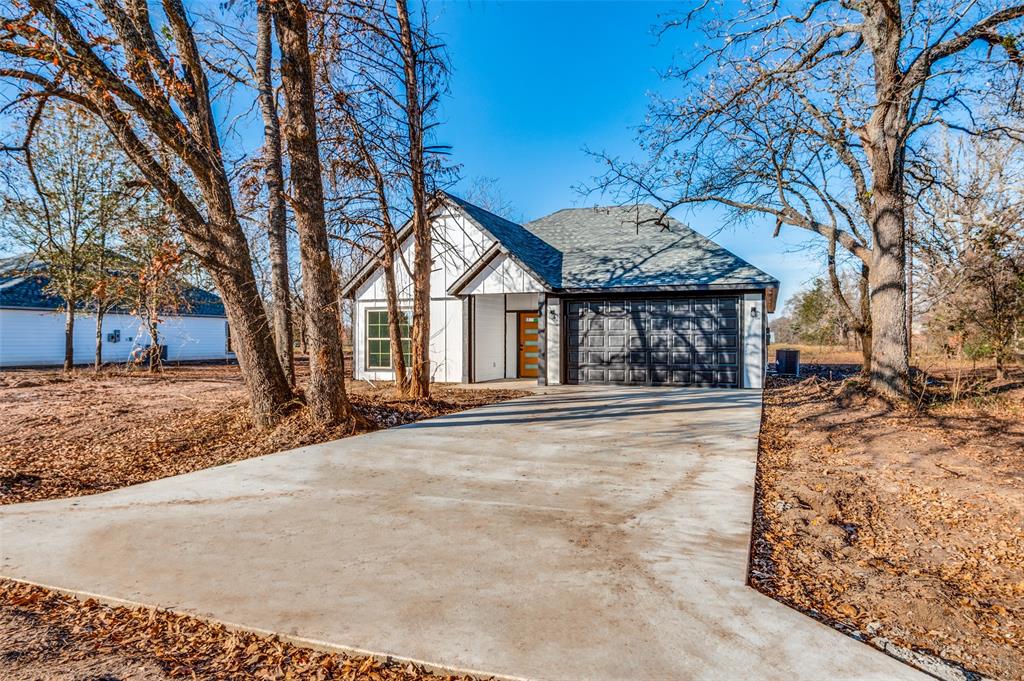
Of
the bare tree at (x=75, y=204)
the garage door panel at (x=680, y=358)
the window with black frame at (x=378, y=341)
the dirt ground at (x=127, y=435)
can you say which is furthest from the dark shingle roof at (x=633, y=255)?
the bare tree at (x=75, y=204)

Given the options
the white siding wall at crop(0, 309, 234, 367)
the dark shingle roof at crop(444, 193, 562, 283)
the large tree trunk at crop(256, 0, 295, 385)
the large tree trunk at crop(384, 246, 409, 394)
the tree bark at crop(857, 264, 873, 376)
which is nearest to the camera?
the large tree trunk at crop(256, 0, 295, 385)

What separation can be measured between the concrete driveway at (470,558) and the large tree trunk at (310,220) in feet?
4.22

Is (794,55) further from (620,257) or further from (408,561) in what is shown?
(408,561)

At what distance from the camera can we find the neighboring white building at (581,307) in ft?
41.7

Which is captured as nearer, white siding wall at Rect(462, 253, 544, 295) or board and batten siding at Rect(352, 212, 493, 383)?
white siding wall at Rect(462, 253, 544, 295)

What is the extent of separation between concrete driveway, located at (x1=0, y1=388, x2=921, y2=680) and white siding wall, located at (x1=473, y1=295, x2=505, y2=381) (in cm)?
875

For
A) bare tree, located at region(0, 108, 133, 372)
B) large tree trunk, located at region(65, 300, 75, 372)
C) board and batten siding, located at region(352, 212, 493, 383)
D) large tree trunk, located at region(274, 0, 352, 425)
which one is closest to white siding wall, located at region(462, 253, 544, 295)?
board and batten siding, located at region(352, 212, 493, 383)

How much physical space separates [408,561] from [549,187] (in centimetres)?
1919

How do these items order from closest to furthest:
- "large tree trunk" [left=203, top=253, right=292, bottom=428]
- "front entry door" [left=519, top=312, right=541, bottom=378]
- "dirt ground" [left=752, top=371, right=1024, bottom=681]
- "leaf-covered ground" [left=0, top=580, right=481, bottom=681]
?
"leaf-covered ground" [left=0, top=580, right=481, bottom=681]
"dirt ground" [left=752, top=371, right=1024, bottom=681]
"large tree trunk" [left=203, top=253, right=292, bottom=428]
"front entry door" [left=519, top=312, right=541, bottom=378]

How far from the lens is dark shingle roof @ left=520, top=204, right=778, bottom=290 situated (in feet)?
42.0

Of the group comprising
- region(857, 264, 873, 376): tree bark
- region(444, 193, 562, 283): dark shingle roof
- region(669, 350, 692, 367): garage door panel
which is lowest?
region(669, 350, 692, 367): garage door panel

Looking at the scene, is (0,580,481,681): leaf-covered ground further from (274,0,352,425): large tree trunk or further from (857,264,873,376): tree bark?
(857,264,873,376): tree bark

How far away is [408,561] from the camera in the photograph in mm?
3189

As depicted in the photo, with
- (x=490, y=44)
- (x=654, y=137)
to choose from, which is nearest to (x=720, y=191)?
(x=654, y=137)
